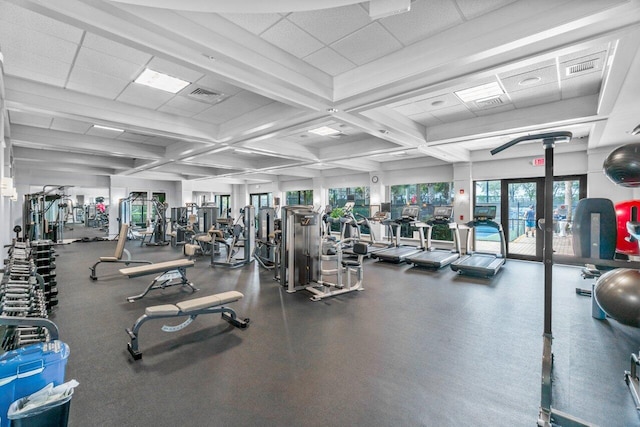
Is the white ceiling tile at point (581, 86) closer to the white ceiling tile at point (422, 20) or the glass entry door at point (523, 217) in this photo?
the white ceiling tile at point (422, 20)

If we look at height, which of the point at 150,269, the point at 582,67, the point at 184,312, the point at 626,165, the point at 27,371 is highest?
the point at 582,67

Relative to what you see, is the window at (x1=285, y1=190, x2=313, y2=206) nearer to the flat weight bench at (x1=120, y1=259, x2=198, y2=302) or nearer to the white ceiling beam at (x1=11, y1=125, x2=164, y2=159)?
the white ceiling beam at (x1=11, y1=125, x2=164, y2=159)

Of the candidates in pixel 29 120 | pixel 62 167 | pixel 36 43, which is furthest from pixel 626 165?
pixel 62 167

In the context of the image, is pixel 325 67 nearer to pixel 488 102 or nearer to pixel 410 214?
pixel 488 102

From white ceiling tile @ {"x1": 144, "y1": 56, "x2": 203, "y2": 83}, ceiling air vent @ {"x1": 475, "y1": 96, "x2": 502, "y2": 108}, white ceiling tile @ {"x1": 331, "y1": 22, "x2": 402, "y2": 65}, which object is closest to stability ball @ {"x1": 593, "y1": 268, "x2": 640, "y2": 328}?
white ceiling tile @ {"x1": 331, "y1": 22, "x2": 402, "y2": 65}

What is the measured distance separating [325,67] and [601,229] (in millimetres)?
3198

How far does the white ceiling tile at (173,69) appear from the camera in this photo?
3.54 m

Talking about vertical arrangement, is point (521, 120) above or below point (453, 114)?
below

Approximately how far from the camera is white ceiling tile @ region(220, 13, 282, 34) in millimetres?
2770

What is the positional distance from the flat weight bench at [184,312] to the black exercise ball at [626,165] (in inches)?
143

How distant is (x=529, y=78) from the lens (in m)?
4.03

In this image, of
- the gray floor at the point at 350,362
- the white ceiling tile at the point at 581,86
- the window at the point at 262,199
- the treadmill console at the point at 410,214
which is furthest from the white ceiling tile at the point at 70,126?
the window at the point at 262,199

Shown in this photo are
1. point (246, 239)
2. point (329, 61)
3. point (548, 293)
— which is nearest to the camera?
point (548, 293)

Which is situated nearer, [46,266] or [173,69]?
[173,69]
